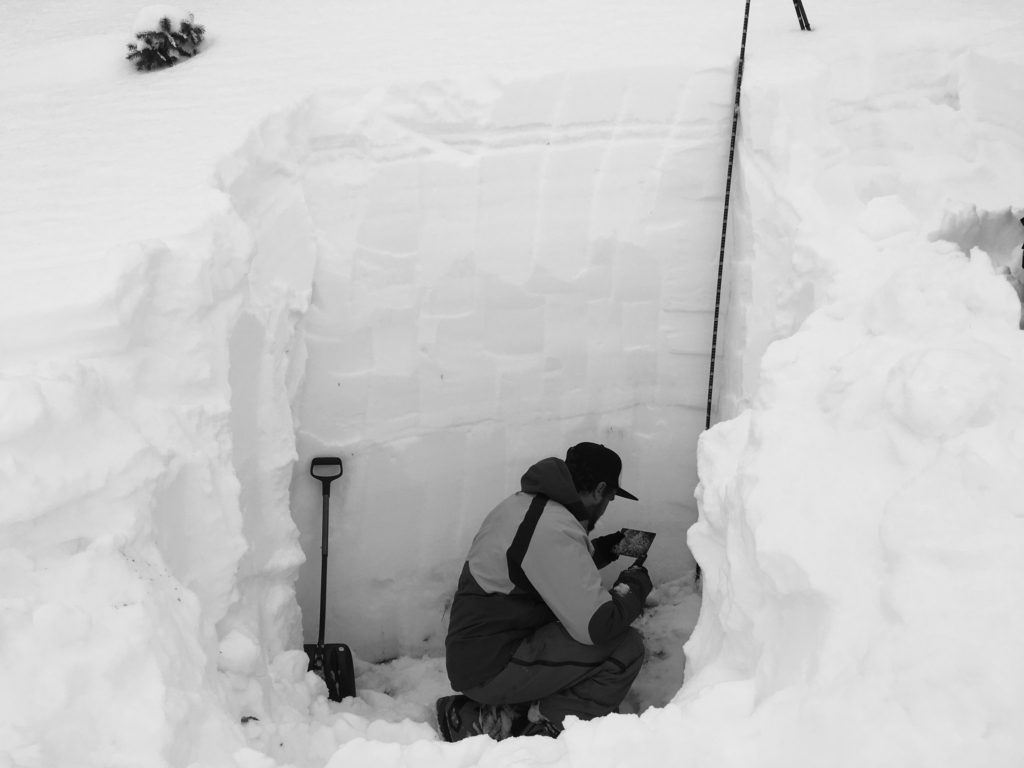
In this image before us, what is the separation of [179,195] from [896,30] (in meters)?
2.47

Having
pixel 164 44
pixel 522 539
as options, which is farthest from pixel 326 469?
pixel 164 44

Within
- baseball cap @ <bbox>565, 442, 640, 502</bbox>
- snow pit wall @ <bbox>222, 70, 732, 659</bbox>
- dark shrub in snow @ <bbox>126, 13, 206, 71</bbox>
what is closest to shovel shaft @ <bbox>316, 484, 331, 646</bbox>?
snow pit wall @ <bbox>222, 70, 732, 659</bbox>

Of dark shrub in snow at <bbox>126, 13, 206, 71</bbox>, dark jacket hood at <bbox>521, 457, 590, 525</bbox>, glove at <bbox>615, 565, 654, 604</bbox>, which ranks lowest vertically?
glove at <bbox>615, 565, 654, 604</bbox>

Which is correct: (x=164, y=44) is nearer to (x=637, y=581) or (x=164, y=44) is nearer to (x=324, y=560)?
(x=324, y=560)

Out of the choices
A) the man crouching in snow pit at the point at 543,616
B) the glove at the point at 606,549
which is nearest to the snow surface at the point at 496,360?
the man crouching in snow pit at the point at 543,616

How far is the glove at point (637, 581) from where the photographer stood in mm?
3033

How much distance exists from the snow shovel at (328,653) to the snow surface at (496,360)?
83mm

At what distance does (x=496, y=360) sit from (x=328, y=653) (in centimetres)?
119

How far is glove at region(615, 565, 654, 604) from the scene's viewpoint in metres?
3.03

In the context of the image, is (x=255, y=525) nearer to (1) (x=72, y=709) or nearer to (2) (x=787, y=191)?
(1) (x=72, y=709)

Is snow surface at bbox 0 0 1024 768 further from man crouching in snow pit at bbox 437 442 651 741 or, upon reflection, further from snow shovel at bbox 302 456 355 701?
man crouching in snow pit at bbox 437 442 651 741

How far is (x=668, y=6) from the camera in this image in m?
4.04

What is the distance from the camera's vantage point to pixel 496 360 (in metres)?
3.45

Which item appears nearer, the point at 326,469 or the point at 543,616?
the point at 543,616
